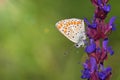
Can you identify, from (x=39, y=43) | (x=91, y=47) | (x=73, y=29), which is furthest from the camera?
(x=39, y=43)

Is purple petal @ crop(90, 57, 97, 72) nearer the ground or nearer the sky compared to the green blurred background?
nearer the sky

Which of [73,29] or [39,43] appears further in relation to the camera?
[39,43]

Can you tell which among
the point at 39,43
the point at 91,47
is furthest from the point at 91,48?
the point at 39,43

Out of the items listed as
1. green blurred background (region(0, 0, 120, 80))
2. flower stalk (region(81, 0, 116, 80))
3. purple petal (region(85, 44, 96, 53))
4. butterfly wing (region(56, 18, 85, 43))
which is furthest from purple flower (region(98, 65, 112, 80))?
green blurred background (region(0, 0, 120, 80))

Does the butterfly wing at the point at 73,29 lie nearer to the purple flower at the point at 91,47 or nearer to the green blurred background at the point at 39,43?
the purple flower at the point at 91,47

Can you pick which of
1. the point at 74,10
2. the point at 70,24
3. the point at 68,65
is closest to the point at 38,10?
the point at 74,10

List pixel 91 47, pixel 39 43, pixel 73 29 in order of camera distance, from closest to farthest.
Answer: pixel 91 47
pixel 73 29
pixel 39 43

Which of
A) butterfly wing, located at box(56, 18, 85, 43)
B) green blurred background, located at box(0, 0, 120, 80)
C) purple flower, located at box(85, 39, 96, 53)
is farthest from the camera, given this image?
green blurred background, located at box(0, 0, 120, 80)

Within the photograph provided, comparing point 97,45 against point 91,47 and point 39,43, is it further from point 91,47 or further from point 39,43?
point 39,43

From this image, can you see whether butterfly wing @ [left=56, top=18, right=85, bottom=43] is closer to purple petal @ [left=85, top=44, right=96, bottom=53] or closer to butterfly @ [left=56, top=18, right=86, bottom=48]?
butterfly @ [left=56, top=18, right=86, bottom=48]

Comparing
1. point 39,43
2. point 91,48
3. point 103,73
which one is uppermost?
point 91,48
